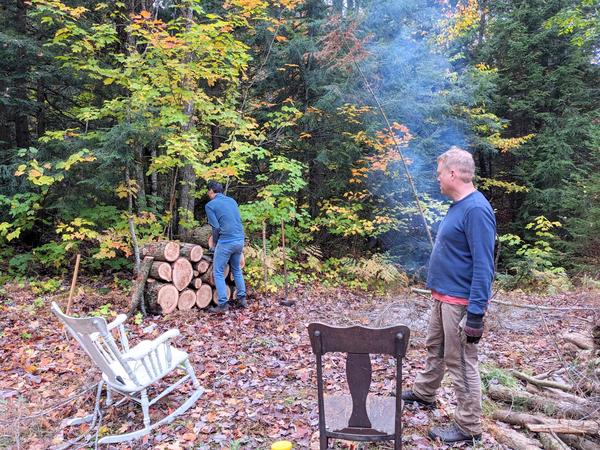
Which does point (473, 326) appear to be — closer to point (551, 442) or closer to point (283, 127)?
point (551, 442)

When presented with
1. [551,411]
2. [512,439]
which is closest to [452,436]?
[512,439]

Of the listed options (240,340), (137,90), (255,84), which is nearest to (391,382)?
(240,340)

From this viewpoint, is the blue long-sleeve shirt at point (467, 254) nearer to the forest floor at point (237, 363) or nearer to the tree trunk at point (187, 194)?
the forest floor at point (237, 363)

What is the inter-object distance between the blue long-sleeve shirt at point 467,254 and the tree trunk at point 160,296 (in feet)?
15.5

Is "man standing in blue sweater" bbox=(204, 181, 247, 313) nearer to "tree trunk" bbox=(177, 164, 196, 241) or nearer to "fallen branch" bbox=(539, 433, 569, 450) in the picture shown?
"tree trunk" bbox=(177, 164, 196, 241)

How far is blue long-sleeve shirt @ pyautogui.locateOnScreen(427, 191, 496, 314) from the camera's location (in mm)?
2904

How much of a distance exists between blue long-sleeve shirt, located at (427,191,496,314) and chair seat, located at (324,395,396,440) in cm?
95

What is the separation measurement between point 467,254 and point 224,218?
4603mm

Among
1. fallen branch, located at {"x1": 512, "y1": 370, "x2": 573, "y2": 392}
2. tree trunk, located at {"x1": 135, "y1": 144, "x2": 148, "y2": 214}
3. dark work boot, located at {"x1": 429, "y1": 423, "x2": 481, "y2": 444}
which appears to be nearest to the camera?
dark work boot, located at {"x1": 429, "y1": 423, "x2": 481, "y2": 444}

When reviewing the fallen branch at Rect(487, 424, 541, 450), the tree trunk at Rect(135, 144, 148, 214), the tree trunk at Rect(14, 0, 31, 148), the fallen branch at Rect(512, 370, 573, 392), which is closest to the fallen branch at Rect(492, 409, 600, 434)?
the fallen branch at Rect(487, 424, 541, 450)

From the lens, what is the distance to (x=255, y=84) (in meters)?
11.2

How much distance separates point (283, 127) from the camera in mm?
10570

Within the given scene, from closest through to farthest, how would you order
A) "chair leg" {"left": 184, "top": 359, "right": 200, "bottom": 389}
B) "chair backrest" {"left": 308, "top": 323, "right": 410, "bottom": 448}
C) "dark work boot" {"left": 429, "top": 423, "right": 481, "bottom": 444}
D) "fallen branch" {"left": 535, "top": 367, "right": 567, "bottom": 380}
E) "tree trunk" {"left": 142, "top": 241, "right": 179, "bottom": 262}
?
"chair backrest" {"left": 308, "top": 323, "right": 410, "bottom": 448}
"dark work boot" {"left": 429, "top": 423, "right": 481, "bottom": 444}
"chair leg" {"left": 184, "top": 359, "right": 200, "bottom": 389}
"fallen branch" {"left": 535, "top": 367, "right": 567, "bottom": 380}
"tree trunk" {"left": 142, "top": 241, "right": 179, "bottom": 262}

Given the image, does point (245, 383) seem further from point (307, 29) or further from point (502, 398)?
point (307, 29)
